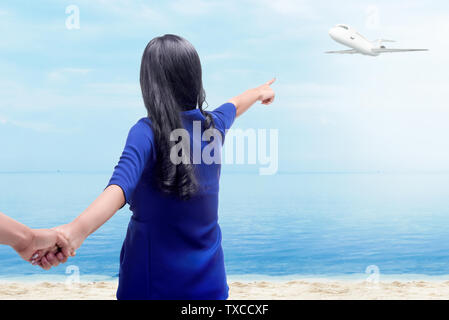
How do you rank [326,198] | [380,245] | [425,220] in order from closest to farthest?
[380,245], [425,220], [326,198]

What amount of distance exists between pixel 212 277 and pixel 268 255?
12255 mm

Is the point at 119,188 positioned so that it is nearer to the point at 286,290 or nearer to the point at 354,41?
the point at 286,290

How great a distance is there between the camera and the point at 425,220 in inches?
784

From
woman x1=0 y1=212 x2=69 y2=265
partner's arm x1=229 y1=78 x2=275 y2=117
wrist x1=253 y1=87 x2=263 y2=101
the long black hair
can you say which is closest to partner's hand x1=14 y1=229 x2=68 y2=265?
woman x1=0 y1=212 x2=69 y2=265

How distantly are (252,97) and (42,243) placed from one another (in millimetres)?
1124

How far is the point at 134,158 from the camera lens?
121 cm

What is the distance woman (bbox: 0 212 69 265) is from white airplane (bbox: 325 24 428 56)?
393 inches

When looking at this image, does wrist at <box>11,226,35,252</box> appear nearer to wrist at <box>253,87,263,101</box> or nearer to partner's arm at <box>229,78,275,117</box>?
partner's arm at <box>229,78,275,117</box>

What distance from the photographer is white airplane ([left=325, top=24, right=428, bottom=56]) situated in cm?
1049

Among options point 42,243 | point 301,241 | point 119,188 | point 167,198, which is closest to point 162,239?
point 167,198
